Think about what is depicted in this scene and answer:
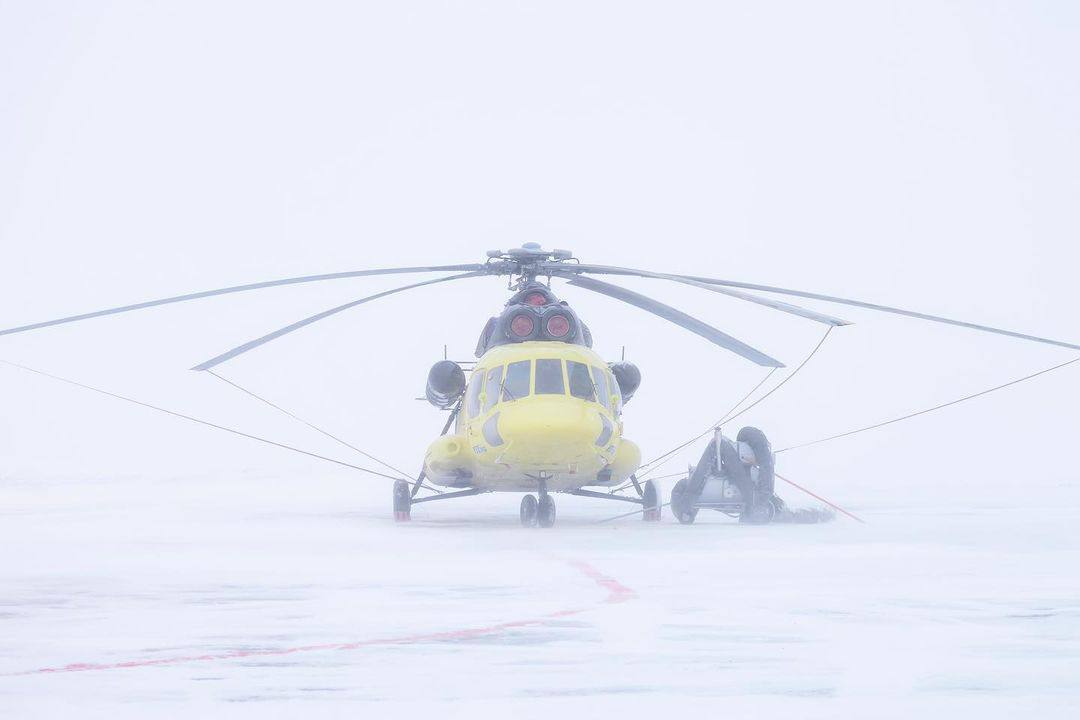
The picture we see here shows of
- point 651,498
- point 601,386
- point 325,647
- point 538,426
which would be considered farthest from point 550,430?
point 325,647

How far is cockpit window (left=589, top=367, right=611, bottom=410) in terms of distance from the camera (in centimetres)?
2058

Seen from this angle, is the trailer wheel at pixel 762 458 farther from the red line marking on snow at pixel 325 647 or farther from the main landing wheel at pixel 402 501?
the red line marking on snow at pixel 325 647

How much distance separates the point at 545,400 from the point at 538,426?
1.86 ft

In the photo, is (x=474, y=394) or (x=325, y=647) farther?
(x=474, y=394)

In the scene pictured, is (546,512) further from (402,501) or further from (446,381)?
(446,381)

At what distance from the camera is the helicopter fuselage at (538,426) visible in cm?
1948

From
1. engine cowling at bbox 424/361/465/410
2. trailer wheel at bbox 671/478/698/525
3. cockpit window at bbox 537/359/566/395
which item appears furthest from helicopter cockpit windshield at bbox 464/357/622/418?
engine cowling at bbox 424/361/465/410

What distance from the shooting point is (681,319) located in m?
20.3

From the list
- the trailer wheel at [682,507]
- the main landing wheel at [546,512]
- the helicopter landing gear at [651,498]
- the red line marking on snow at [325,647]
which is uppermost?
the helicopter landing gear at [651,498]

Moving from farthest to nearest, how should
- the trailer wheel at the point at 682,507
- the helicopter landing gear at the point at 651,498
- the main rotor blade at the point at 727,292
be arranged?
the helicopter landing gear at the point at 651,498 → the trailer wheel at the point at 682,507 → the main rotor blade at the point at 727,292

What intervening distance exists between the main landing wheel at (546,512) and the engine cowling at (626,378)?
336cm

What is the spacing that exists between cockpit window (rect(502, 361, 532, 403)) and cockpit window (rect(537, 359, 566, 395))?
0.56ft

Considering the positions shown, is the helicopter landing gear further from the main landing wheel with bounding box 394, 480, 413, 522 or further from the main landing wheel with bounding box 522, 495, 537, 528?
the main landing wheel with bounding box 394, 480, 413, 522

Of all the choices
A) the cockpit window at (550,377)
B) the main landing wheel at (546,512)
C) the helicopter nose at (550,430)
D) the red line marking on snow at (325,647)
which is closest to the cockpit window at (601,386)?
the cockpit window at (550,377)
